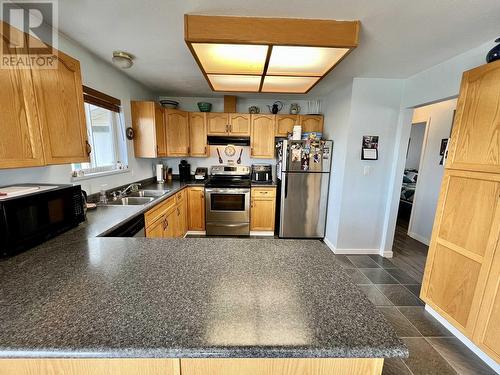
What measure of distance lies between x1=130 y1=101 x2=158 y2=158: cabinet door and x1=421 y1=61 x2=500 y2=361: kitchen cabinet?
3.31 meters

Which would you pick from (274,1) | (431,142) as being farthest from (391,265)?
(274,1)

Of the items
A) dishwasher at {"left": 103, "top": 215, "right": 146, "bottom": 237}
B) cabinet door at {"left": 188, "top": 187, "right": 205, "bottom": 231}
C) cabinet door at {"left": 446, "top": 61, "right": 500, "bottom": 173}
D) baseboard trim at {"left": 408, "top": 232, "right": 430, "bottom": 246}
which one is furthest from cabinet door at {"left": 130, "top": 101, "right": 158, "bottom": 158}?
baseboard trim at {"left": 408, "top": 232, "right": 430, "bottom": 246}

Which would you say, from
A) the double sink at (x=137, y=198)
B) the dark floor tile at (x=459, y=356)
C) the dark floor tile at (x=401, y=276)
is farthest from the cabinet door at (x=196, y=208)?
the dark floor tile at (x=459, y=356)

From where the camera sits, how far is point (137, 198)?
258 cm

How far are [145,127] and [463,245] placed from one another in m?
3.64

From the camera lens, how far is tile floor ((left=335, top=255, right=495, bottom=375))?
1.45 m

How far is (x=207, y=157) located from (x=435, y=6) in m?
3.29

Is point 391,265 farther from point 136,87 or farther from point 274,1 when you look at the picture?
point 136,87

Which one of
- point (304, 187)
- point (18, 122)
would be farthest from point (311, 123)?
point (18, 122)

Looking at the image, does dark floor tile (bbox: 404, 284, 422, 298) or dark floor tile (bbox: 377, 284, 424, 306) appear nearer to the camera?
dark floor tile (bbox: 377, 284, 424, 306)

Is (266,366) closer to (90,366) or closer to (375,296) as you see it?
(90,366)

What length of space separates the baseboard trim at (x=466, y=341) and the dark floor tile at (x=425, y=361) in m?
0.28

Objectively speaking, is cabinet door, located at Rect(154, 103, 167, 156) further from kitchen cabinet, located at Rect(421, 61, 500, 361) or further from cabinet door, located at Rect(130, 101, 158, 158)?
kitchen cabinet, located at Rect(421, 61, 500, 361)

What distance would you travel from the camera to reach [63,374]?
0.65 m
